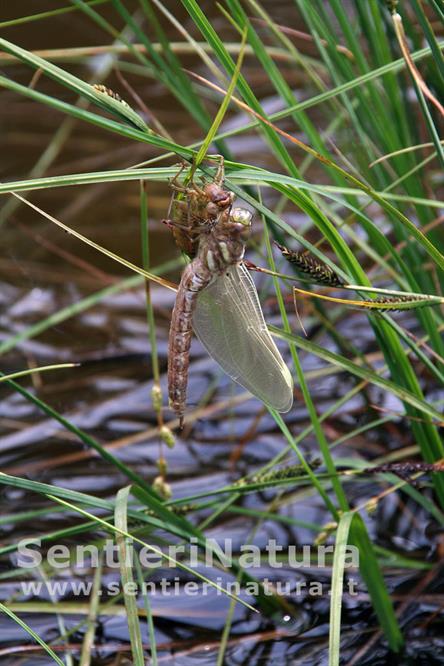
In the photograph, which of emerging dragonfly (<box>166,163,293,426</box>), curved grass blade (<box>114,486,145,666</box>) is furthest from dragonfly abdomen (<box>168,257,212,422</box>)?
curved grass blade (<box>114,486,145,666</box>)

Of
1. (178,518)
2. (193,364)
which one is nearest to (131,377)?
(193,364)

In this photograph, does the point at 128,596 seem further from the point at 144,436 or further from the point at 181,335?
the point at 144,436

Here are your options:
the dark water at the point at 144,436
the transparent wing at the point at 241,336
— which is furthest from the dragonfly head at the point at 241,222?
the dark water at the point at 144,436

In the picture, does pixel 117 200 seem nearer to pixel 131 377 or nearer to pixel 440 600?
pixel 131 377

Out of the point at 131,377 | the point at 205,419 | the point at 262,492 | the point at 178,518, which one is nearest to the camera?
the point at 178,518

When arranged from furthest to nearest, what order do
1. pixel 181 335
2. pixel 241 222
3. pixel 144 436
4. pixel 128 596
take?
pixel 144 436, pixel 181 335, pixel 241 222, pixel 128 596

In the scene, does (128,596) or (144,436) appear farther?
(144,436)

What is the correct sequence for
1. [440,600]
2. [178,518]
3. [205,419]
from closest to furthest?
[178,518] < [440,600] < [205,419]

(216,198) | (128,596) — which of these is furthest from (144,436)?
(216,198)
